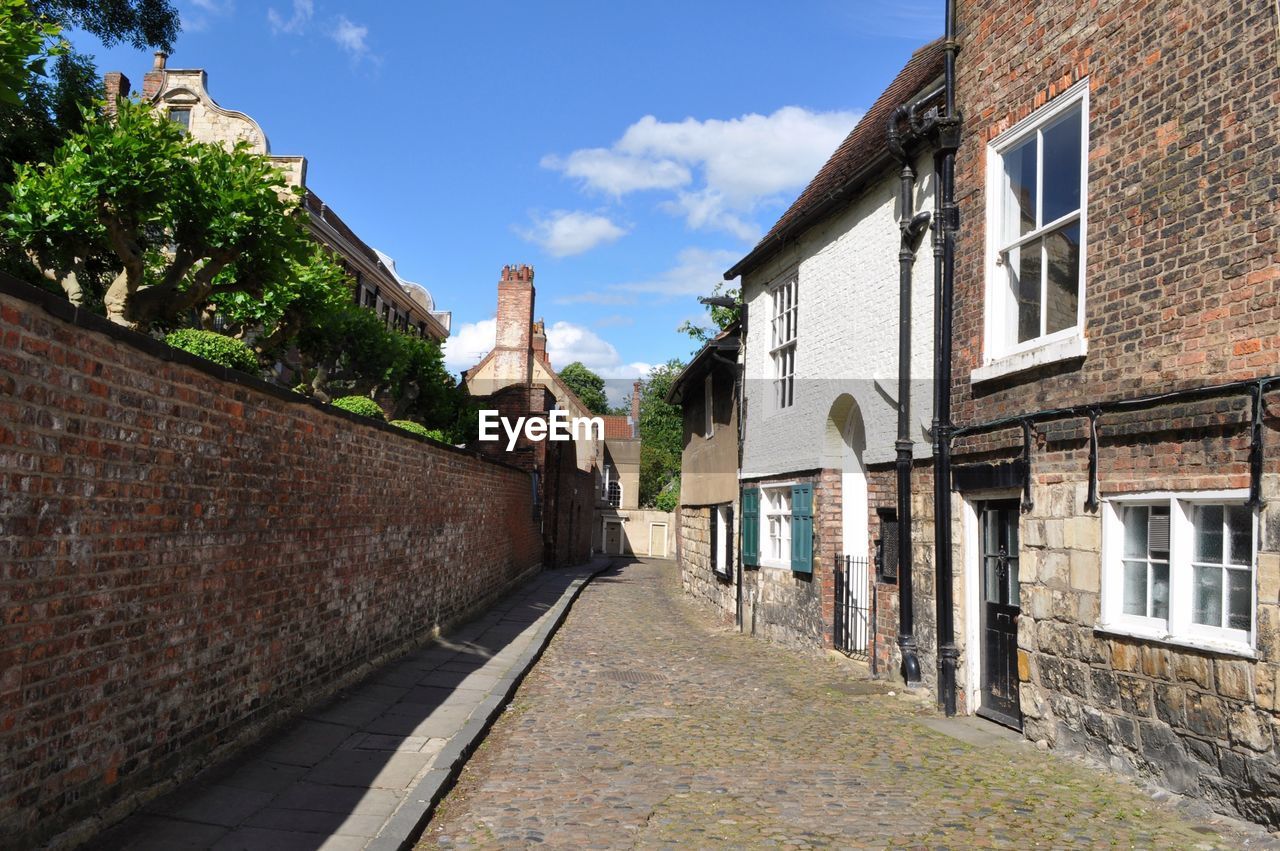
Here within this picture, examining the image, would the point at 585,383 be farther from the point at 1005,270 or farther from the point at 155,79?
the point at 1005,270

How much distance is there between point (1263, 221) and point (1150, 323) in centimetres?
104

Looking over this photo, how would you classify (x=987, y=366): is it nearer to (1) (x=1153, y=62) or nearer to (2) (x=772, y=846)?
(1) (x=1153, y=62)

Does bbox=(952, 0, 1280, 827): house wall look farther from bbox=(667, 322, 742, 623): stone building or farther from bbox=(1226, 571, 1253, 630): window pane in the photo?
bbox=(667, 322, 742, 623): stone building

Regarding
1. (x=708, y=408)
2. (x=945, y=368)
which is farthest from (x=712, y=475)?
(x=945, y=368)

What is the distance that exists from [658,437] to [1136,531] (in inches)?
2778

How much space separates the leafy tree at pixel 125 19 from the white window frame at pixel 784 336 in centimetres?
1154

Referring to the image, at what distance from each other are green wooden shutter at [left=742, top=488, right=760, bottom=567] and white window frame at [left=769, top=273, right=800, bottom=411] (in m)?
1.50

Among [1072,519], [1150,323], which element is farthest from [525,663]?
[1150,323]

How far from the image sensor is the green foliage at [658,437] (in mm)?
68438

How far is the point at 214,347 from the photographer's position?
11609mm

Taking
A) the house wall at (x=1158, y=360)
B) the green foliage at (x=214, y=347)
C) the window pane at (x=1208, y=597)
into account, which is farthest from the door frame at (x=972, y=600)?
the green foliage at (x=214, y=347)

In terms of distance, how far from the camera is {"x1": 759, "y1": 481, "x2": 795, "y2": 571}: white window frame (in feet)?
48.7

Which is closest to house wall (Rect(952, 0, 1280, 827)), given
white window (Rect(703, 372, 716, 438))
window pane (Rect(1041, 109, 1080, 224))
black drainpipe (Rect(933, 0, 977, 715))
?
window pane (Rect(1041, 109, 1080, 224))

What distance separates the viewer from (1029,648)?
820cm
